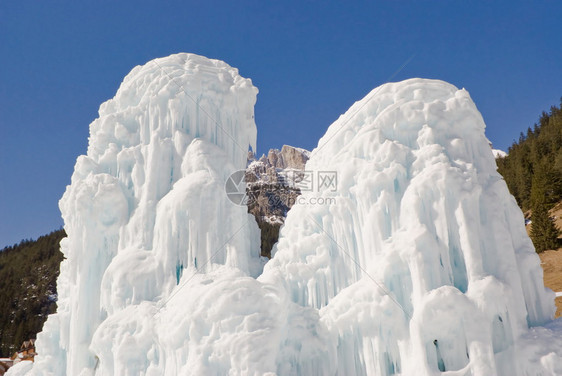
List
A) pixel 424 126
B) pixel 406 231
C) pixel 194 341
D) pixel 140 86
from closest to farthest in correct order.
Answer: pixel 194 341 → pixel 406 231 → pixel 424 126 → pixel 140 86

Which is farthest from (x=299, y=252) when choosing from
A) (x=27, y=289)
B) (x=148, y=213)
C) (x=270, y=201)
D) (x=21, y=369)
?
(x=27, y=289)

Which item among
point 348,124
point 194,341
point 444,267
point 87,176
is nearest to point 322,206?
point 348,124

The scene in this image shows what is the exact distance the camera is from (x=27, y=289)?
99.5 m

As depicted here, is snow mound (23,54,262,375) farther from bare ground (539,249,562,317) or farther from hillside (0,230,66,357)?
hillside (0,230,66,357)

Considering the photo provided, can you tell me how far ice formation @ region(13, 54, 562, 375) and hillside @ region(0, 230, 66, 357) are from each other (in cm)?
7375

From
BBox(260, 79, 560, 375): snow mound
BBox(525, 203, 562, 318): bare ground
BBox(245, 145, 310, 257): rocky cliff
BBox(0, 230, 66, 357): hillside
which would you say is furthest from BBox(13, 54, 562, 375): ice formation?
BBox(0, 230, 66, 357): hillside

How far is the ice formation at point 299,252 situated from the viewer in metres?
14.6

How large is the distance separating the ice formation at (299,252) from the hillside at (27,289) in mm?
73745

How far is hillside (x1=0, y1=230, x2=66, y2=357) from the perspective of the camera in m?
85.9

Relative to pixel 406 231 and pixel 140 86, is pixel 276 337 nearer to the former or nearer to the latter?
pixel 406 231

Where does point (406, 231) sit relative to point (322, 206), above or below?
below

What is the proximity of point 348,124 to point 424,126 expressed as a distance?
323 centimetres

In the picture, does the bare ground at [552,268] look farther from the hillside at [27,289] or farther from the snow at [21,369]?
the hillside at [27,289]

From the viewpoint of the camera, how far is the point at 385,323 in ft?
50.0
